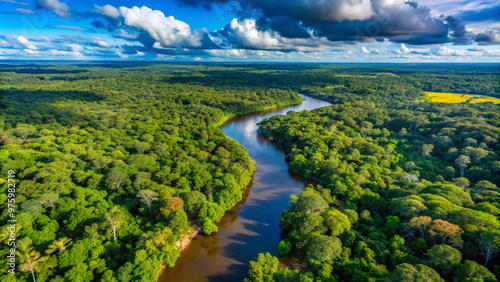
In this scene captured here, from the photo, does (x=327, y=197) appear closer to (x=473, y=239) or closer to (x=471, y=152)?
(x=473, y=239)

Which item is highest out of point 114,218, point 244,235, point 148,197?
point 148,197

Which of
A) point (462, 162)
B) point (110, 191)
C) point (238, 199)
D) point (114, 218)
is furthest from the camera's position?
point (462, 162)

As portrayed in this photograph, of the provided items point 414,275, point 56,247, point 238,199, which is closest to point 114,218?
point 56,247

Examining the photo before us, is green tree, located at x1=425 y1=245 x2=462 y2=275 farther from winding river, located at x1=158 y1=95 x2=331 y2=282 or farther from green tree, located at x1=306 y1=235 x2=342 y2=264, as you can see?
winding river, located at x1=158 y1=95 x2=331 y2=282

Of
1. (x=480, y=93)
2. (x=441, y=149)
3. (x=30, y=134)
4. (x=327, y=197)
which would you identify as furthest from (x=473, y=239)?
(x=480, y=93)

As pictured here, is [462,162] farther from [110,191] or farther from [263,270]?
[110,191]

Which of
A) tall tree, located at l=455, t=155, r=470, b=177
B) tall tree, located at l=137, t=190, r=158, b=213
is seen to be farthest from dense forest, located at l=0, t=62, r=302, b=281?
tall tree, located at l=455, t=155, r=470, b=177
